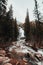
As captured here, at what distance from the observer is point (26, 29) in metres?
72.8

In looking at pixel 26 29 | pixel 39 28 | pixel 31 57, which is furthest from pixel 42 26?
pixel 31 57

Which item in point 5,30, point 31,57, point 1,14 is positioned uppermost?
point 1,14

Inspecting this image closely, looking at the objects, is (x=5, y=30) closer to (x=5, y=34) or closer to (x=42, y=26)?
(x=5, y=34)

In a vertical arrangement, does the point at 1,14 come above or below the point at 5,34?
above

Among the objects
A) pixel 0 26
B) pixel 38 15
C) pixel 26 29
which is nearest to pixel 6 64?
pixel 0 26

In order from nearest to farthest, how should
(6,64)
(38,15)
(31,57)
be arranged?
(6,64) → (31,57) → (38,15)

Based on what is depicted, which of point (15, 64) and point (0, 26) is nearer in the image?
point (15, 64)

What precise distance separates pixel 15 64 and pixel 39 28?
3657 centimetres

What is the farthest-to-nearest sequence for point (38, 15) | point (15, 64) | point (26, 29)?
point (26, 29) → point (38, 15) → point (15, 64)

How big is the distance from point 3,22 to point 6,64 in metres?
23.3

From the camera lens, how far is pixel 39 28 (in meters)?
49.6

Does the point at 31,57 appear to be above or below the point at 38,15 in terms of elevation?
below

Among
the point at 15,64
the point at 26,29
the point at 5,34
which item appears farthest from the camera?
the point at 26,29

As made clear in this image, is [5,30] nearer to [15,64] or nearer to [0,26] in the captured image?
[0,26]
